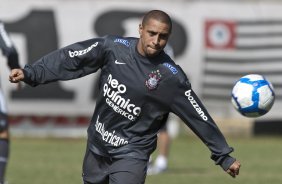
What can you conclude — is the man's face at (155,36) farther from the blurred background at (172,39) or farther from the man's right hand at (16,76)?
the blurred background at (172,39)

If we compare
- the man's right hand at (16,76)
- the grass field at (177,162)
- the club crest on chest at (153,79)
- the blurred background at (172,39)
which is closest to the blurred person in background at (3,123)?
the grass field at (177,162)

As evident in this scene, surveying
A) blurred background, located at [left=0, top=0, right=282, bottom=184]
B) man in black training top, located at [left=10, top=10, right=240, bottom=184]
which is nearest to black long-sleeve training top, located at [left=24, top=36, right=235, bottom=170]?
man in black training top, located at [left=10, top=10, right=240, bottom=184]

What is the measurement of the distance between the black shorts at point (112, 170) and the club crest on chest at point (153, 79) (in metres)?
0.65

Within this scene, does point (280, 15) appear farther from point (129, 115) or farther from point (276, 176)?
point (129, 115)

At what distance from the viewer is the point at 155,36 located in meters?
6.99

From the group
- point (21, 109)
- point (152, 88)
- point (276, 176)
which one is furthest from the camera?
point (21, 109)

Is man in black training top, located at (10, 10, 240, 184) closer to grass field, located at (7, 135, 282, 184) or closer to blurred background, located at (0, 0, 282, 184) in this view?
grass field, located at (7, 135, 282, 184)

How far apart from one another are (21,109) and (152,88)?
484 inches

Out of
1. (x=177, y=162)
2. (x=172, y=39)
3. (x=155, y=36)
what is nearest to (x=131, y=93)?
(x=155, y=36)

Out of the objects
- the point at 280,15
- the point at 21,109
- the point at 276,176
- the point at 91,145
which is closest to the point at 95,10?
the point at 21,109

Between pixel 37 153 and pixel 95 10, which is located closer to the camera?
pixel 37 153

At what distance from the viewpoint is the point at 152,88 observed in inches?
283

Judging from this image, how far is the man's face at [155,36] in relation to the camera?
6977mm

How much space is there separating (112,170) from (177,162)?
801cm
